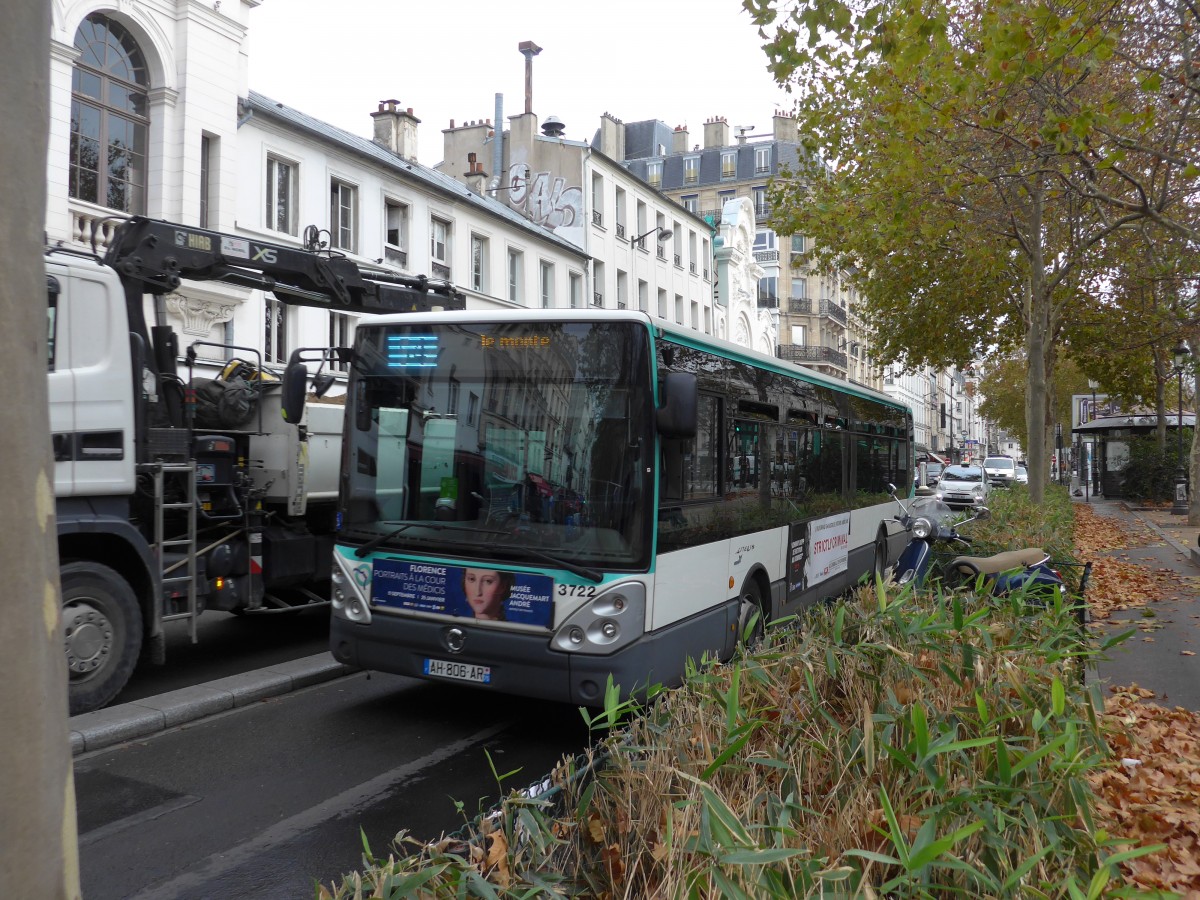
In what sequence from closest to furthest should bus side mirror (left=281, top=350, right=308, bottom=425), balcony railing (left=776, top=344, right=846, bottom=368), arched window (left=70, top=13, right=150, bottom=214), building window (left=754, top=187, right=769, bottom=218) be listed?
bus side mirror (left=281, top=350, right=308, bottom=425)
arched window (left=70, top=13, right=150, bottom=214)
balcony railing (left=776, top=344, right=846, bottom=368)
building window (left=754, top=187, right=769, bottom=218)

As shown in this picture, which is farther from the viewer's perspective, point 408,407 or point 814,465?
point 814,465

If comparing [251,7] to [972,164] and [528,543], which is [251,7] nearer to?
[972,164]

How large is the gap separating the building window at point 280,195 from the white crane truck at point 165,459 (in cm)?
1366

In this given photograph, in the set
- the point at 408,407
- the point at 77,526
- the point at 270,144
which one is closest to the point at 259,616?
the point at 77,526

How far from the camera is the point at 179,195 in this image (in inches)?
736

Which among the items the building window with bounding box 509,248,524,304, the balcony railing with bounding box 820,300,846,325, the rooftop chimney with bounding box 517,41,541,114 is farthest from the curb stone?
the balcony railing with bounding box 820,300,846,325

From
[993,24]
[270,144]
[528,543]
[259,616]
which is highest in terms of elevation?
[270,144]

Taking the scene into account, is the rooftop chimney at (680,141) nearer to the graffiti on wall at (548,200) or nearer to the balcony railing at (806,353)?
the balcony railing at (806,353)

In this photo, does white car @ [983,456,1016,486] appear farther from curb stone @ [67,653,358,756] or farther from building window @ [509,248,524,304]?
curb stone @ [67,653,358,756]

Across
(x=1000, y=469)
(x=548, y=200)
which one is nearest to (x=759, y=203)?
(x=1000, y=469)

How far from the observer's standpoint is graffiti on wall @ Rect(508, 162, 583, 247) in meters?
36.2

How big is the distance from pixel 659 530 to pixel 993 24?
4.93m

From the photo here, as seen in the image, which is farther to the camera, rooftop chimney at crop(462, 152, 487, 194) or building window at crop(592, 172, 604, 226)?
building window at crop(592, 172, 604, 226)

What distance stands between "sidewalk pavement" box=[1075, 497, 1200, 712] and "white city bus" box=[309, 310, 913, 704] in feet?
7.95
